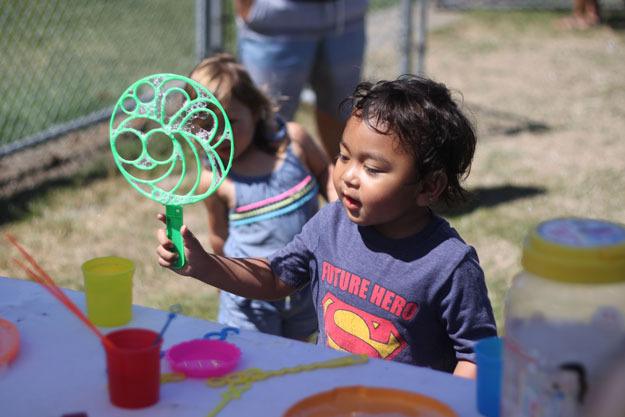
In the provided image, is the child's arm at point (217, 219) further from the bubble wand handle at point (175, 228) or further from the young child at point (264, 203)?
the bubble wand handle at point (175, 228)

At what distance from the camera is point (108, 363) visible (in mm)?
1540

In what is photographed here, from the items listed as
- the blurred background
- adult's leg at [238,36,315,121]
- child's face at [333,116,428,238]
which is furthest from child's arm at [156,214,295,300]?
adult's leg at [238,36,315,121]

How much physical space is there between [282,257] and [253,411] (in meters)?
0.69

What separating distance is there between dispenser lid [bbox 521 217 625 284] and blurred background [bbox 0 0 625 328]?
98.1 inches

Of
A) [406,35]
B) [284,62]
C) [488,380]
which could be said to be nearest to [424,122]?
[488,380]

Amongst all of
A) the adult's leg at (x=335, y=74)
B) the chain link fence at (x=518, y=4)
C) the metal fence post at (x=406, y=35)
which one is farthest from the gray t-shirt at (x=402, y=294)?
the chain link fence at (x=518, y=4)

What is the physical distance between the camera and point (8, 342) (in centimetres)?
174

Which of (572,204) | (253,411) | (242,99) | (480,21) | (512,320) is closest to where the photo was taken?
(512,320)

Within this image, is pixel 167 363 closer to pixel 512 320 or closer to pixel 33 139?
pixel 512 320

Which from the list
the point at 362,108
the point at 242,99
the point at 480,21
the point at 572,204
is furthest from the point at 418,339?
the point at 480,21

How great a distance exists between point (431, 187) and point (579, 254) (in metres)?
0.89

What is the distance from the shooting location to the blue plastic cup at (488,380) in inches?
58.7

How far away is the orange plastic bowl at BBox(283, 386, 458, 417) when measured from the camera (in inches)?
60.2

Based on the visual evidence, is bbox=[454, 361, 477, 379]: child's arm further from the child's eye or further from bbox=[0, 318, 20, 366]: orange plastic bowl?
bbox=[0, 318, 20, 366]: orange plastic bowl
